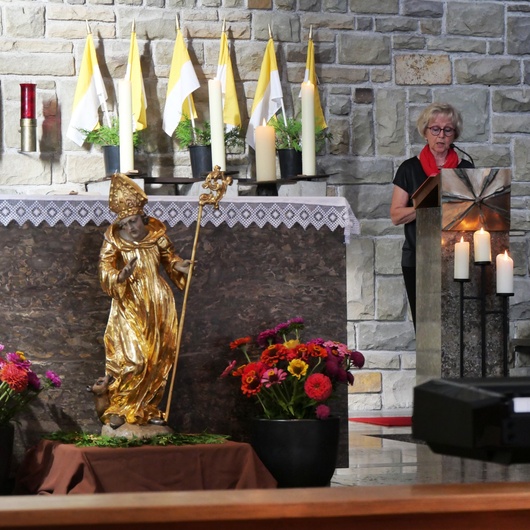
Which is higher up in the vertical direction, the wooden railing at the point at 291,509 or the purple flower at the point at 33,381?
the wooden railing at the point at 291,509

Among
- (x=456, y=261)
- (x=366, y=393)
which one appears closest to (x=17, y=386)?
(x=456, y=261)

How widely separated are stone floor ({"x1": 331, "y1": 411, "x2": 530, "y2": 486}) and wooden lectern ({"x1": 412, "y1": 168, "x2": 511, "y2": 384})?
15.7 inches

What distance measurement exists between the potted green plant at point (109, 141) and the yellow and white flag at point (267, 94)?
0.75 meters

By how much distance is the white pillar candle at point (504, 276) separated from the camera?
16.2 feet

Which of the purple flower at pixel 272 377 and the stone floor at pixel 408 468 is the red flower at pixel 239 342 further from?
the stone floor at pixel 408 468

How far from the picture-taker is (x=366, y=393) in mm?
7277

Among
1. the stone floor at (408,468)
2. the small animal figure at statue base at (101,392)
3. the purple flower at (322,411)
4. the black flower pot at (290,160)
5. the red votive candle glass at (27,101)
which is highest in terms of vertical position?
the red votive candle glass at (27,101)

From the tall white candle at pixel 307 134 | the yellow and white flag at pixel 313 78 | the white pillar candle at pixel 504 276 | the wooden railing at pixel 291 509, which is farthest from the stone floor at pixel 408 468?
the wooden railing at pixel 291 509

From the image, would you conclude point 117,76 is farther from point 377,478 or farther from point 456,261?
point 377,478

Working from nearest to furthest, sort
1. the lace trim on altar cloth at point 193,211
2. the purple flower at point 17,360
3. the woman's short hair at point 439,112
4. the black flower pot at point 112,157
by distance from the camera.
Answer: the purple flower at point 17,360 → the lace trim on altar cloth at point 193,211 → the woman's short hair at point 439,112 → the black flower pot at point 112,157

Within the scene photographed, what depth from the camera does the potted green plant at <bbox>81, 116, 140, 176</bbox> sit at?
6.64m

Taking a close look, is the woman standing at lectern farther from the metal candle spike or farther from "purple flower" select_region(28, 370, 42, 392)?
"purple flower" select_region(28, 370, 42, 392)

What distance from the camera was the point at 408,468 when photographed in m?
4.57

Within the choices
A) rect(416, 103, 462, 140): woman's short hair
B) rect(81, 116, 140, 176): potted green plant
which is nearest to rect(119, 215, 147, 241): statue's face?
rect(416, 103, 462, 140): woman's short hair
